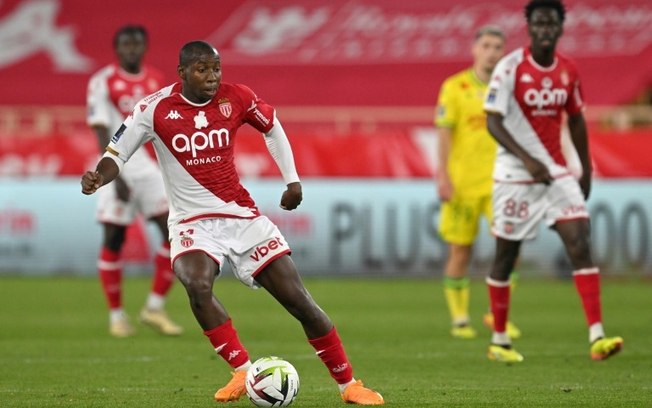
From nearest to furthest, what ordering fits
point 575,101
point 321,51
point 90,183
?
point 90,183 → point 575,101 → point 321,51

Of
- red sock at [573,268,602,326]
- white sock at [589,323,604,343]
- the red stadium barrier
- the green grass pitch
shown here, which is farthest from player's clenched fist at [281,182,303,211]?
the red stadium barrier

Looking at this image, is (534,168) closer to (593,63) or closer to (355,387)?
(355,387)

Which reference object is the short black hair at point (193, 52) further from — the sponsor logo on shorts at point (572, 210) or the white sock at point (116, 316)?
the white sock at point (116, 316)

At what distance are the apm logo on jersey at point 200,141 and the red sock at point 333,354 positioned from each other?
3.98ft

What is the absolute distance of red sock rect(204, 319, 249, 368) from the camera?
725 cm

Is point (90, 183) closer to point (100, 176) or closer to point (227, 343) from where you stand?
point (100, 176)

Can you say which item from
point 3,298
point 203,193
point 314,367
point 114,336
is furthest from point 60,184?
point 203,193

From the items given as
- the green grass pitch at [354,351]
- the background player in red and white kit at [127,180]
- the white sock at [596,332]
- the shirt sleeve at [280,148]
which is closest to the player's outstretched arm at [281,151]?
the shirt sleeve at [280,148]

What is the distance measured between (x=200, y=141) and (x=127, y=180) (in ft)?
14.3

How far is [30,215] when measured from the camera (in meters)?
17.3

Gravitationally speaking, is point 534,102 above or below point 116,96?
below

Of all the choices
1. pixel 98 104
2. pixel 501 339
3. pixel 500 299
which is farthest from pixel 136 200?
pixel 501 339

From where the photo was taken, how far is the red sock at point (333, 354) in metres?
7.26

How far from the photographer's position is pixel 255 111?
24.6 ft
